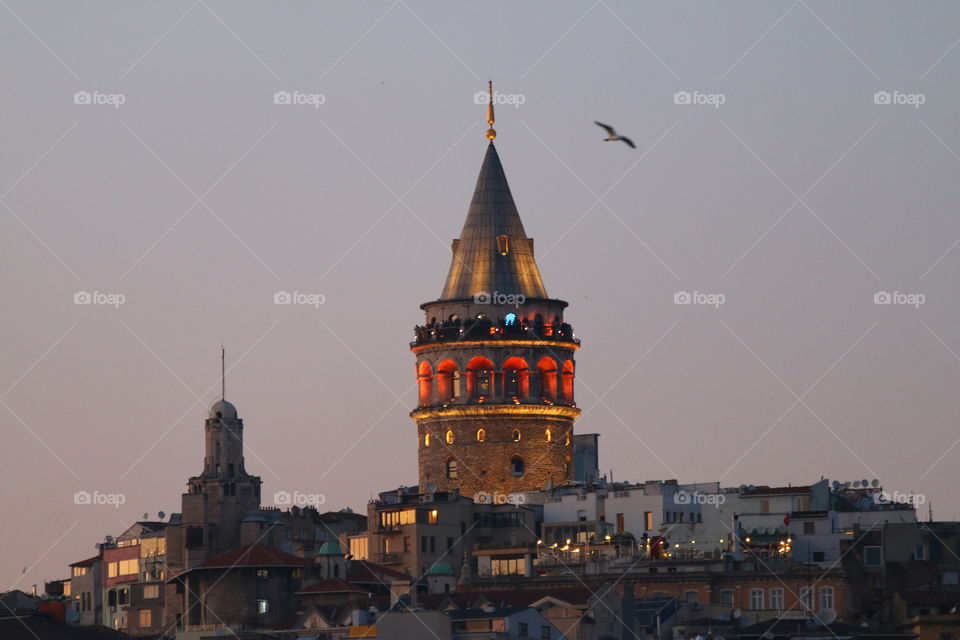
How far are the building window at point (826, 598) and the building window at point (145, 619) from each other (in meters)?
31.8

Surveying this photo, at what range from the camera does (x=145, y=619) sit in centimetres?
16888

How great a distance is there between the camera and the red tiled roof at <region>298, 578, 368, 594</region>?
15900 cm

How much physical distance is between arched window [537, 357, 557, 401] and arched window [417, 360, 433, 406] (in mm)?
5713

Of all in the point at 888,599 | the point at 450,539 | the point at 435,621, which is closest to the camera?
the point at 435,621

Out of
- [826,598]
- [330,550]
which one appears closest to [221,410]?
[330,550]

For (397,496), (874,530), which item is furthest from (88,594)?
(874,530)

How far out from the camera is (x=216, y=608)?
15962cm

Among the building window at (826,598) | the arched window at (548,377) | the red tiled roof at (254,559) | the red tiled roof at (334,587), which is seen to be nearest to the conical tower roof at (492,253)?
the arched window at (548,377)

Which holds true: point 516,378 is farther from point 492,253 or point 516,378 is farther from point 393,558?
point 393,558

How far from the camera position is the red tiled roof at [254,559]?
161 m

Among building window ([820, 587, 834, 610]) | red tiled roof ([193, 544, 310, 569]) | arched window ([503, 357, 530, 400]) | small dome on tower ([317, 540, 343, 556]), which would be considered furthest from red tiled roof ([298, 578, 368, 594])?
arched window ([503, 357, 530, 400])

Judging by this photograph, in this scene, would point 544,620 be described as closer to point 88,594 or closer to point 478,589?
point 478,589

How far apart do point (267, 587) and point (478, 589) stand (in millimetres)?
9569

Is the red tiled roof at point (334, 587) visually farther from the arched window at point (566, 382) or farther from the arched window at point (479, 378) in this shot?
the arched window at point (566, 382)
